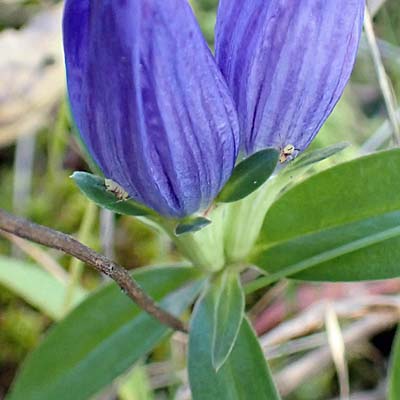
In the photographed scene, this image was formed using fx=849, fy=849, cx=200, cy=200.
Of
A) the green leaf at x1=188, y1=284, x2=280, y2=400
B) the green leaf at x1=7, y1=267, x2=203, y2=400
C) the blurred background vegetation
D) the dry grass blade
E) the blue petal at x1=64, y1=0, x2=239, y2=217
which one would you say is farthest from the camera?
the blurred background vegetation

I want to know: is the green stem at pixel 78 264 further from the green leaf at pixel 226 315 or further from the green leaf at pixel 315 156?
the green leaf at pixel 315 156

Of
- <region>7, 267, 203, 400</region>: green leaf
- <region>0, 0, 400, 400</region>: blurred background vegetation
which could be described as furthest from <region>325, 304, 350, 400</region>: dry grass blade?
<region>7, 267, 203, 400</region>: green leaf

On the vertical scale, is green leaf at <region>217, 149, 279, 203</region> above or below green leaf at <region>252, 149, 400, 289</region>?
above

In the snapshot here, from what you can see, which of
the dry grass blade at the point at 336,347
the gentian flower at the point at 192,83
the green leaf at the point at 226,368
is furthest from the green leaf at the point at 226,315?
the dry grass blade at the point at 336,347

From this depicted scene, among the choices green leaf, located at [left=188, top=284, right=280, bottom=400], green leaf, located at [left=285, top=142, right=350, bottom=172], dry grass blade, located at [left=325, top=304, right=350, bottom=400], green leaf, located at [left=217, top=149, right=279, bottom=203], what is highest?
green leaf, located at [left=217, top=149, right=279, bottom=203]

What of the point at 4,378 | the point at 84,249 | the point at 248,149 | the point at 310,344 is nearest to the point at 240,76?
the point at 248,149

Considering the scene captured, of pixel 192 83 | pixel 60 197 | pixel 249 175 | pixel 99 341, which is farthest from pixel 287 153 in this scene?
pixel 60 197

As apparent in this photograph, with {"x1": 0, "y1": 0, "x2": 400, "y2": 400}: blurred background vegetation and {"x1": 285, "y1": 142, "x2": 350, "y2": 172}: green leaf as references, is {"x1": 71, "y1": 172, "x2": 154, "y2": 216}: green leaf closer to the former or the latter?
{"x1": 285, "y1": 142, "x2": 350, "y2": 172}: green leaf

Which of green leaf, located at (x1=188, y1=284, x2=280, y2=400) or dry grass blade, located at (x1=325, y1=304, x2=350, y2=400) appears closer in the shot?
green leaf, located at (x1=188, y1=284, x2=280, y2=400)
